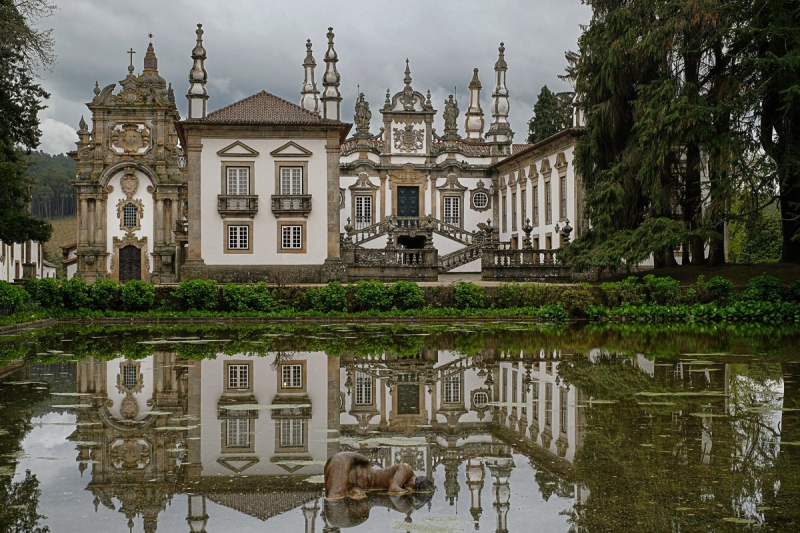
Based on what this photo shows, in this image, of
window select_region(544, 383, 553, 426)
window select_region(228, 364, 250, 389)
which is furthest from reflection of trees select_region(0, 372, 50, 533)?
window select_region(544, 383, 553, 426)

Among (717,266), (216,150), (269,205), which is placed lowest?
(717,266)

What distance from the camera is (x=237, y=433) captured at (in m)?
7.36

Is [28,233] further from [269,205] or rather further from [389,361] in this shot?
[389,361]

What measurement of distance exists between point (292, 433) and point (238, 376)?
370 cm

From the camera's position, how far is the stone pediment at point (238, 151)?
3319cm

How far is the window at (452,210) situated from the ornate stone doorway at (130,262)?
16.2 meters

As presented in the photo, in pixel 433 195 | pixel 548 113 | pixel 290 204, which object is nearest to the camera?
pixel 290 204

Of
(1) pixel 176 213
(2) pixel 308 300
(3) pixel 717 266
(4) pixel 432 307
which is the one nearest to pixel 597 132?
(3) pixel 717 266

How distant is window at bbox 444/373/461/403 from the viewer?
9.12 m

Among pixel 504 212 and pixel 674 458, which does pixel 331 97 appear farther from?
pixel 674 458

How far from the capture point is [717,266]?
2594cm

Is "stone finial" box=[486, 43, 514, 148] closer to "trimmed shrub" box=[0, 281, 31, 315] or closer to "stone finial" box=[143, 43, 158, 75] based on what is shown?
"stone finial" box=[143, 43, 158, 75]

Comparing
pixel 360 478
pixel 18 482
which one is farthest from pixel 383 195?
pixel 360 478

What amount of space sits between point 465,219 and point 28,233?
25865 mm
